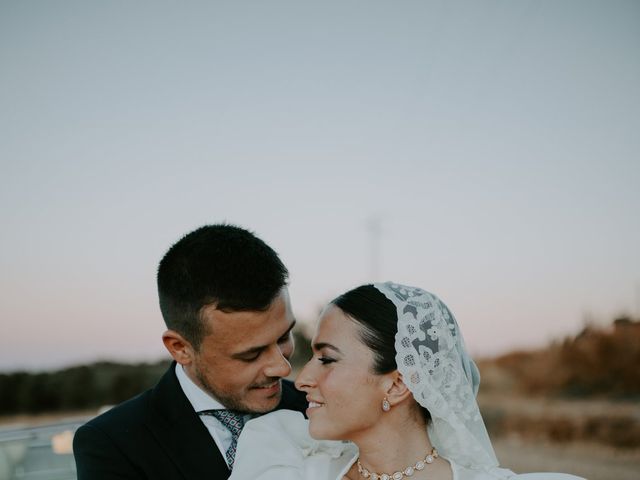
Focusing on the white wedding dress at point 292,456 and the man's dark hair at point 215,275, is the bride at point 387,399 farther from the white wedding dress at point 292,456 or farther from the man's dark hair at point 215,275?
the man's dark hair at point 215,275

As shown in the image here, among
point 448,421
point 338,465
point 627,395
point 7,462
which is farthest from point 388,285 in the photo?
point 627,395

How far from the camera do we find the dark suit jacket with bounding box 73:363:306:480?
290 cm

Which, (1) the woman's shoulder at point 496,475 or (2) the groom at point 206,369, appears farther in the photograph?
(2) the groom at point 206,369

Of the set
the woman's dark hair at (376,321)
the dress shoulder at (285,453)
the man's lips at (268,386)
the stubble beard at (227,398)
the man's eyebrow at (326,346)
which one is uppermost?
the woman's dark hair at (376,321)

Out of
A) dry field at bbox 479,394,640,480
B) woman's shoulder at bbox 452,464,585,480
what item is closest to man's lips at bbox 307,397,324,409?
woman's shoulder at bbox 452,464,585,480

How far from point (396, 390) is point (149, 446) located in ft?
3.80

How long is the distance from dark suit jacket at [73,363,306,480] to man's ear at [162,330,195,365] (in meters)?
0.18

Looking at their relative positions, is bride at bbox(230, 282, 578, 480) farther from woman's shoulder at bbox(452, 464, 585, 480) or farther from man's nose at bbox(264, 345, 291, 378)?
man's nose at bbox(264, 345, 291, 378)

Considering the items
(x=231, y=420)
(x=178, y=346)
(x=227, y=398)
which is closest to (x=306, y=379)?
(x=227, y=398)

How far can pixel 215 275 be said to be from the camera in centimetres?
305

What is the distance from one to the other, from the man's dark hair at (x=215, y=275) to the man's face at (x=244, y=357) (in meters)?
0.05

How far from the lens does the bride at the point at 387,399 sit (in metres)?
2.76

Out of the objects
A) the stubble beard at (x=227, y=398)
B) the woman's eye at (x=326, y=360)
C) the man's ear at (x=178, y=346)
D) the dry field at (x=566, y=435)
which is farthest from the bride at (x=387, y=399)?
the dry field at (x=566, y=435)

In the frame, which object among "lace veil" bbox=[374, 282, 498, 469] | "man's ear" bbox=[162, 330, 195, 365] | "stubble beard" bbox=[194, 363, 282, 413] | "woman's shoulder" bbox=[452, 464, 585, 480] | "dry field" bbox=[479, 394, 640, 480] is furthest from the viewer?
"dry field" bbox=[479, 394, 640, 480]
